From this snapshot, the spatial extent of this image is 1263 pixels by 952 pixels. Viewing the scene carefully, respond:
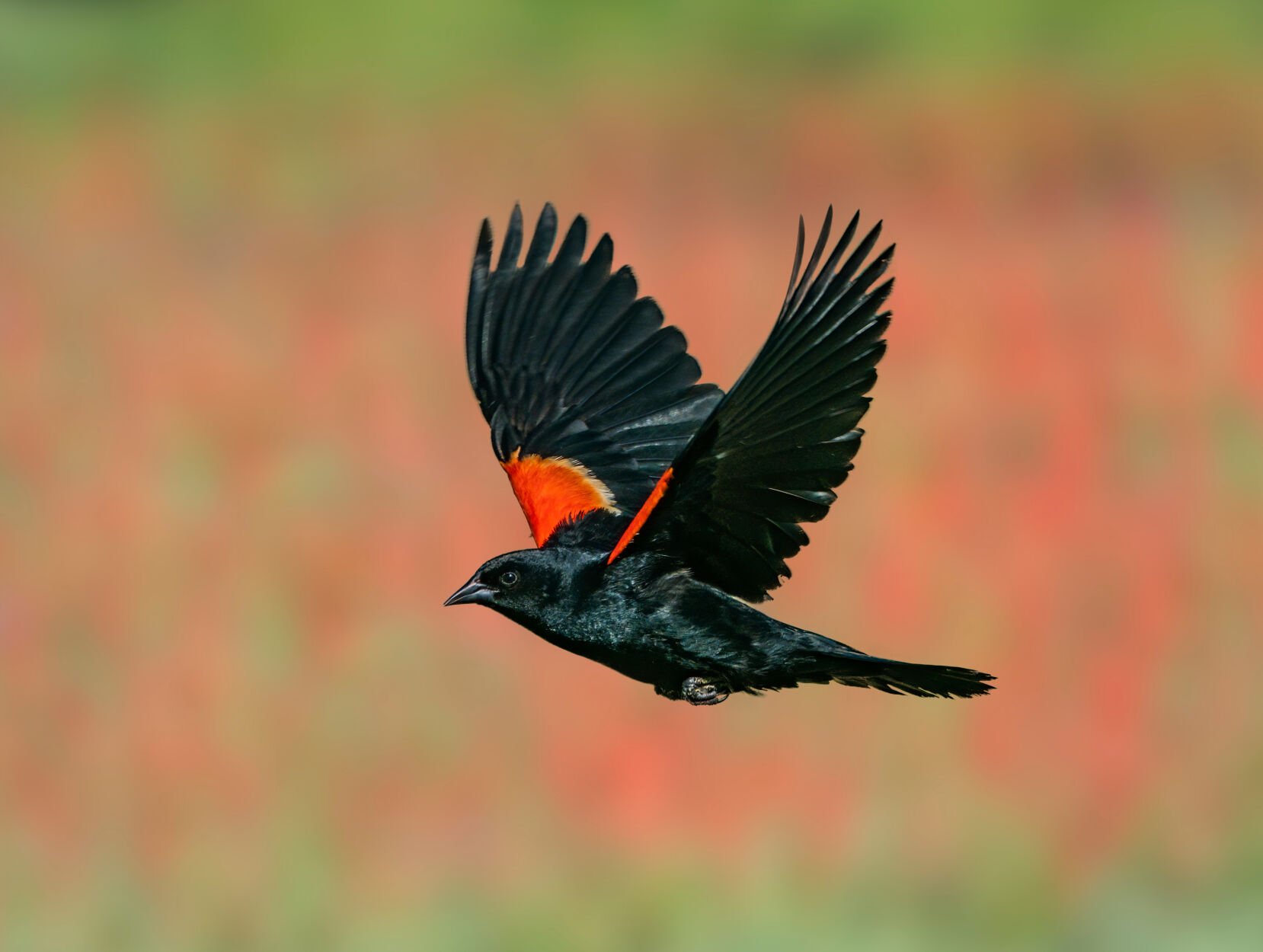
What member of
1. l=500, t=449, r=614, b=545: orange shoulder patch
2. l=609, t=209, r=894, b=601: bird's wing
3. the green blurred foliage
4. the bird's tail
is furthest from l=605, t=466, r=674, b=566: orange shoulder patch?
the green blurred foliage

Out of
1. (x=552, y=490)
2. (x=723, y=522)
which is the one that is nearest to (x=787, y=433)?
(x=723, y=522)

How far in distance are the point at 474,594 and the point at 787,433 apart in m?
0.83

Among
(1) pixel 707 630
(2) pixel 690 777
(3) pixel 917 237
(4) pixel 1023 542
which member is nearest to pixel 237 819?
(2) pixel 690 777

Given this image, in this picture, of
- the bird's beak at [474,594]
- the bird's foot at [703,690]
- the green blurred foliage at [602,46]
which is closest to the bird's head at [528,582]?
the bird's beak at [474,594]

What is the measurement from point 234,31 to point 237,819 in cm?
877

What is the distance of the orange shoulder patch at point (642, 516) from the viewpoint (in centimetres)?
442

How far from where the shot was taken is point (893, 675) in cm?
460

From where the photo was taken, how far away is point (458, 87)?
16453 millimetres

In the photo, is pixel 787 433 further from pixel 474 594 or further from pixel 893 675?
pixel 474 594

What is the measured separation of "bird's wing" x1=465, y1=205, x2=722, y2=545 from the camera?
19.0ft

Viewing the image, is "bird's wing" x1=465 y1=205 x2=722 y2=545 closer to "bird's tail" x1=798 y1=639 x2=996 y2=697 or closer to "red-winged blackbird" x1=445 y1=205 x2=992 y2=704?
"red-winged blackbird" x1=445 y1=205 x2=992 y2=704

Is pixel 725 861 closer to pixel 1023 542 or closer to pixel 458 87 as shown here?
pixel 1023 542

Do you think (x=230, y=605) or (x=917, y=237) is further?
(x=917, y=237)

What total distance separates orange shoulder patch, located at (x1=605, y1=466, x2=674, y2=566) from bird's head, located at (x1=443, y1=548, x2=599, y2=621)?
93 mm
